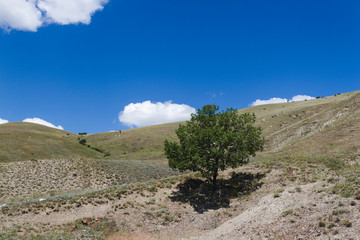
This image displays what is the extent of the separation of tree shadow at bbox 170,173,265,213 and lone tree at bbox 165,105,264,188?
171 cm

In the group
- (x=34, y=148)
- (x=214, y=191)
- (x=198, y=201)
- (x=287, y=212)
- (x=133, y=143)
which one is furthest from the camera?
(x=133, y=143)

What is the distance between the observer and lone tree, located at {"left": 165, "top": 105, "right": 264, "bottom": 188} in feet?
92.3

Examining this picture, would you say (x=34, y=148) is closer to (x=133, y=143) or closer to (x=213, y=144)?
(x=133, y=143)

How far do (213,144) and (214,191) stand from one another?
6150mm

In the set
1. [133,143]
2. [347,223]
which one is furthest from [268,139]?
[347,223]

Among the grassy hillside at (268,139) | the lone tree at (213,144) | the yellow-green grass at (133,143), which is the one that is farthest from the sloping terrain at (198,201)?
the yellow-green grass at (133,143)

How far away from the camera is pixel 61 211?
2428 cm

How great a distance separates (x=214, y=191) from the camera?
2959 centimetres

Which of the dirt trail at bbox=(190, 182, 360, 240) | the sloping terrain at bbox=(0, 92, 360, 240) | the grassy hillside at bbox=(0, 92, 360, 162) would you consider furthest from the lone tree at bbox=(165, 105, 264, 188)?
the grassy hillside at bbox=(0, 92, 360, 162)

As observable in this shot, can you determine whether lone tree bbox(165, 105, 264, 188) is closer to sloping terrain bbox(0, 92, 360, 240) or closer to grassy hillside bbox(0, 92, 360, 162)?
sloping terrain bbox(0, 92, 360, 240)

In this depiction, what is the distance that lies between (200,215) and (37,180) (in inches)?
1203

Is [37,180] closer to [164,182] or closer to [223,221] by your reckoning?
[164,182]

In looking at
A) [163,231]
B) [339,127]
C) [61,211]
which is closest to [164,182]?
[163,231]

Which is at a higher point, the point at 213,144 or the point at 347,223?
the point at 213,144
